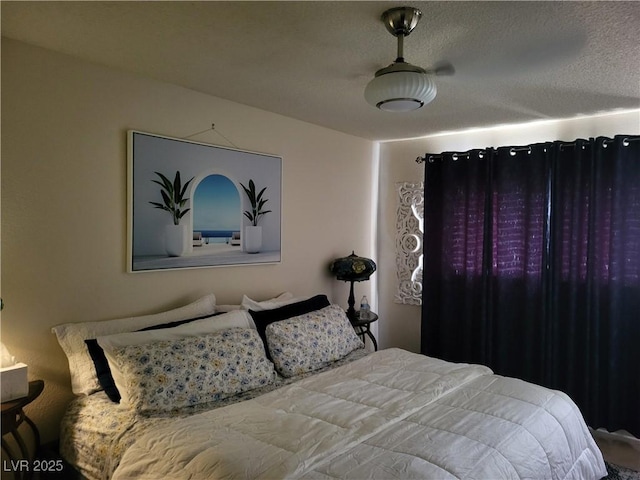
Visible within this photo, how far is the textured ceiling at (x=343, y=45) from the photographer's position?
5.53 feet

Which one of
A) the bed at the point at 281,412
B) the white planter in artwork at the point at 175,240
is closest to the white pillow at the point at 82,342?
the bed at the point at 281,412

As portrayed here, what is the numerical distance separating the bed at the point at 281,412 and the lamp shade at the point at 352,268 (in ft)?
3.20

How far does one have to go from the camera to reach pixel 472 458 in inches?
63.7

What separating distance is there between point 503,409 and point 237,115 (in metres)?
2.38

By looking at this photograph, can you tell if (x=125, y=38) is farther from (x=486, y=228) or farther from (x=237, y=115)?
(x=486, y=228)

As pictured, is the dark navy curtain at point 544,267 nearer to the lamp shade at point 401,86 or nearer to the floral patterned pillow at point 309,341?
the floral patterned pillow at point 309,341

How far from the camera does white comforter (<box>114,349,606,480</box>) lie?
1.56m

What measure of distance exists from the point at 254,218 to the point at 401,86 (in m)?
1.64

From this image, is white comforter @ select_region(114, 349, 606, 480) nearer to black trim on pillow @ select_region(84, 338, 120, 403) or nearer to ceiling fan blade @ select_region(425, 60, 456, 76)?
black trim on pillow @ select_region(84, 338, 120, 403)

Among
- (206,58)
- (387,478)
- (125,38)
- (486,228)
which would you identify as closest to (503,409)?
(387,478)

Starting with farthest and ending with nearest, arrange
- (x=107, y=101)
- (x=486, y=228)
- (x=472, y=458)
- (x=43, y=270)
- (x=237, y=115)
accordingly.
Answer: (x=486, y=228) → (x=237, y=115) → (x=107, y=101) → (x=43, y=270) → (x=472, y=458)

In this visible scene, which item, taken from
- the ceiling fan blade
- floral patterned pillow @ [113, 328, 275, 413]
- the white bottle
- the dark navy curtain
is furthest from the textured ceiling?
the white bottle

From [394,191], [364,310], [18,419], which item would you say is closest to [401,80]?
[18,419]

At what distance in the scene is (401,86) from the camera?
5.76 ft
